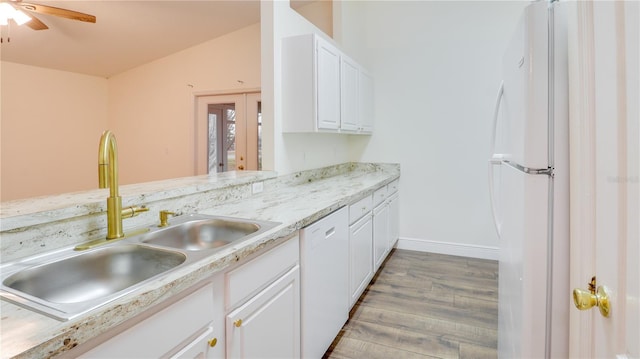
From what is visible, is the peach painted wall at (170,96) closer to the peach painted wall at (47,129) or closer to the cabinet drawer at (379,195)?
the peach painted wall at (47,129)

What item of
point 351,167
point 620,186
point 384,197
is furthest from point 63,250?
point 351,167

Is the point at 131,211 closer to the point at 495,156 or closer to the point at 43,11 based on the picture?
the point at 495,156

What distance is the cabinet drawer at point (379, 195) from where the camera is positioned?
119 inches

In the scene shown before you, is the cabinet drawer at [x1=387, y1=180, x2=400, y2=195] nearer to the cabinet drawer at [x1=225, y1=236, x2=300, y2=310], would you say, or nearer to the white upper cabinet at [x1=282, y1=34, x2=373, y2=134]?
the white upper cabinet at [x1=282, y1=34, x2=373, y2=134]

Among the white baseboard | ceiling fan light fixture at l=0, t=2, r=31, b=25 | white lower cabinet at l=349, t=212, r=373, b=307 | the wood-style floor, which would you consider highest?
ceiling fan light fixture at l=0, t=2, r=31, b=25

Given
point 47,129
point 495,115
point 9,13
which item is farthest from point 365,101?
point 47,129

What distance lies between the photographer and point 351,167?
4.29 meters

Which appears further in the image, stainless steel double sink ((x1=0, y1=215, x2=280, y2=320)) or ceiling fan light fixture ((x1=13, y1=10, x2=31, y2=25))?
ceiling fan light fixture ((x1=13, y1=10, x2=31, y2=25))

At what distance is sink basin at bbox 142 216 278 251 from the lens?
5.04ft

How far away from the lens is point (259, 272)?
133 centimetres

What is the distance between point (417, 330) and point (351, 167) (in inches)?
90.9

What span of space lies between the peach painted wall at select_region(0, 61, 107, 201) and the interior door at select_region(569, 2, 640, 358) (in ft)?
21.0

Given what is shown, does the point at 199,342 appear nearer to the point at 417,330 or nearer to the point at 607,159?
the point at 607,159

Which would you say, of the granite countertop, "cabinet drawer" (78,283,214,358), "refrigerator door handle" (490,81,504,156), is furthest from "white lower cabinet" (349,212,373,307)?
"cabinet drawer" (78,283,214,358)
